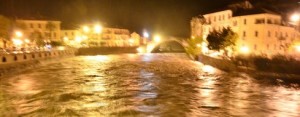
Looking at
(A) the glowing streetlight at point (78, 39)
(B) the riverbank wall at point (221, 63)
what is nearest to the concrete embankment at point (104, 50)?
(A) the glowing streetlight at point (78, 39)

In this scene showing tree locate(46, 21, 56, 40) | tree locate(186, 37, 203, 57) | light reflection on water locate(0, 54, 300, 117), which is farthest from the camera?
tree locate(46, 21, 56, 40)

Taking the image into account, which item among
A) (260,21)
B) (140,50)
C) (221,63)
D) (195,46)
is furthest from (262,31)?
(140,50)

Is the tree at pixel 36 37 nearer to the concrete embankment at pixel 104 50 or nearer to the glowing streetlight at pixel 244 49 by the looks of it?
the concrete embankment at pixel 104 50

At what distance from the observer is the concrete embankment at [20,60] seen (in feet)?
146

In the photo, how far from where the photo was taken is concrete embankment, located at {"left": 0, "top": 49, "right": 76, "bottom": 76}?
44.4m

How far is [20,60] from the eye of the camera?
2014 inches

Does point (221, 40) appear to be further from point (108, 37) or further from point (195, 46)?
point (108, 37)

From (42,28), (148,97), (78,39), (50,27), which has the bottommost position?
(148,97)

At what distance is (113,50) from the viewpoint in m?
111

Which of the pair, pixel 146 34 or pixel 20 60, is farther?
pixel 146 34

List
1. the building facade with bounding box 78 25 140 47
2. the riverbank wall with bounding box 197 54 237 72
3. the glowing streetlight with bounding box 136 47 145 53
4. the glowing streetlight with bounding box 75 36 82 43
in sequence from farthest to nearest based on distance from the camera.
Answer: the building facade with bounding box 78 25 140 47 < the glowing streetlight with bounding box 136 47 145 53 < the glowing streetlight with bounding box 75 36 82 43 < the riverbank wall with bounding box 197 54 237 72

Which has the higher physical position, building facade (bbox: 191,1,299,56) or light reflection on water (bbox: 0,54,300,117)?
building facade (bbox: 191,1,299,56)

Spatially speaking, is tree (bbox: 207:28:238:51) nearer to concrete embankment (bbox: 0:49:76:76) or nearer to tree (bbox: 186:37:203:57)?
tree (bbox: 186:37:203:57)

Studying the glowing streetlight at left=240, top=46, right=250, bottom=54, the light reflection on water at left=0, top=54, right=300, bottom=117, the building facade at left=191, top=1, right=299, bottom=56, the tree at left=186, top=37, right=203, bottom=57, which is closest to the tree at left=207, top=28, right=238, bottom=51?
the glowing streetlight at left=240, top=46, right=250, bottom=54
